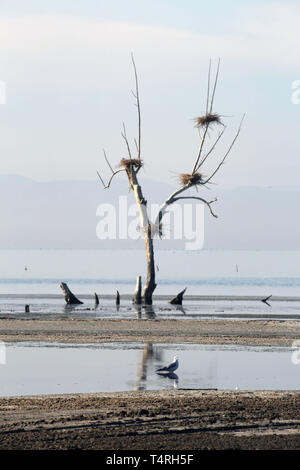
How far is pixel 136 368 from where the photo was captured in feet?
62.7

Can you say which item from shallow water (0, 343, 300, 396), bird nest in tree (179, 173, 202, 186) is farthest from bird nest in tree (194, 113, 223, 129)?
shallow water (0, 343, 300, 396)

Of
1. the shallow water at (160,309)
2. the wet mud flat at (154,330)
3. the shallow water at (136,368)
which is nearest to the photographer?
the shallow water at (136,368)

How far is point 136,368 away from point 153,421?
6.32 m

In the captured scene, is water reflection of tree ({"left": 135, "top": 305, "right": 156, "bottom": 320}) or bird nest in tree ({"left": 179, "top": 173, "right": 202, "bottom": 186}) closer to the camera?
water reflection of tree ({"left": 135, "top": 305, "right": 156, "bottom": 320})

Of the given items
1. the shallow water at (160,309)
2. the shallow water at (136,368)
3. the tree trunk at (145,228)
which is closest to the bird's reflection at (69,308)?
the shallow water at (160,309)

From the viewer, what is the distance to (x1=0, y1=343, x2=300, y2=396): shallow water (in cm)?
1695

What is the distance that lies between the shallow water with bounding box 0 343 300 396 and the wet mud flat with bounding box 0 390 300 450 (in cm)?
131

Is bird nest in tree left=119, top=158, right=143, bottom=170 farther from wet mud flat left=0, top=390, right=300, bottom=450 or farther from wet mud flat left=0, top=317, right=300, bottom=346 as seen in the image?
wet mud flat left=0, top=390, right=300, bottom=450

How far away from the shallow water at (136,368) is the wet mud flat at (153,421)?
1.31 m

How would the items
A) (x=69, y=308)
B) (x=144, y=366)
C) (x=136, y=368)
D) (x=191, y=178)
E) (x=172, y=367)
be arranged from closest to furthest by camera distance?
(x=172, y=367), (x=136, y=368), (x=144, y=366), (x=69, y=308), (x=191, y=178)

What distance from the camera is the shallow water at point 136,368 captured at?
55.6 feet

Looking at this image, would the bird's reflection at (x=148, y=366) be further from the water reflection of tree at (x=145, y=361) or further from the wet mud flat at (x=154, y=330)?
the wet mud flat at (x=154, y=330)

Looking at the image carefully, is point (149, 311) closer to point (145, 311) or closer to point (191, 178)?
point (145, 311)

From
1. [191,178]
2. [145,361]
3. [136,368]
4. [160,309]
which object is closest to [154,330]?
[145,361]
